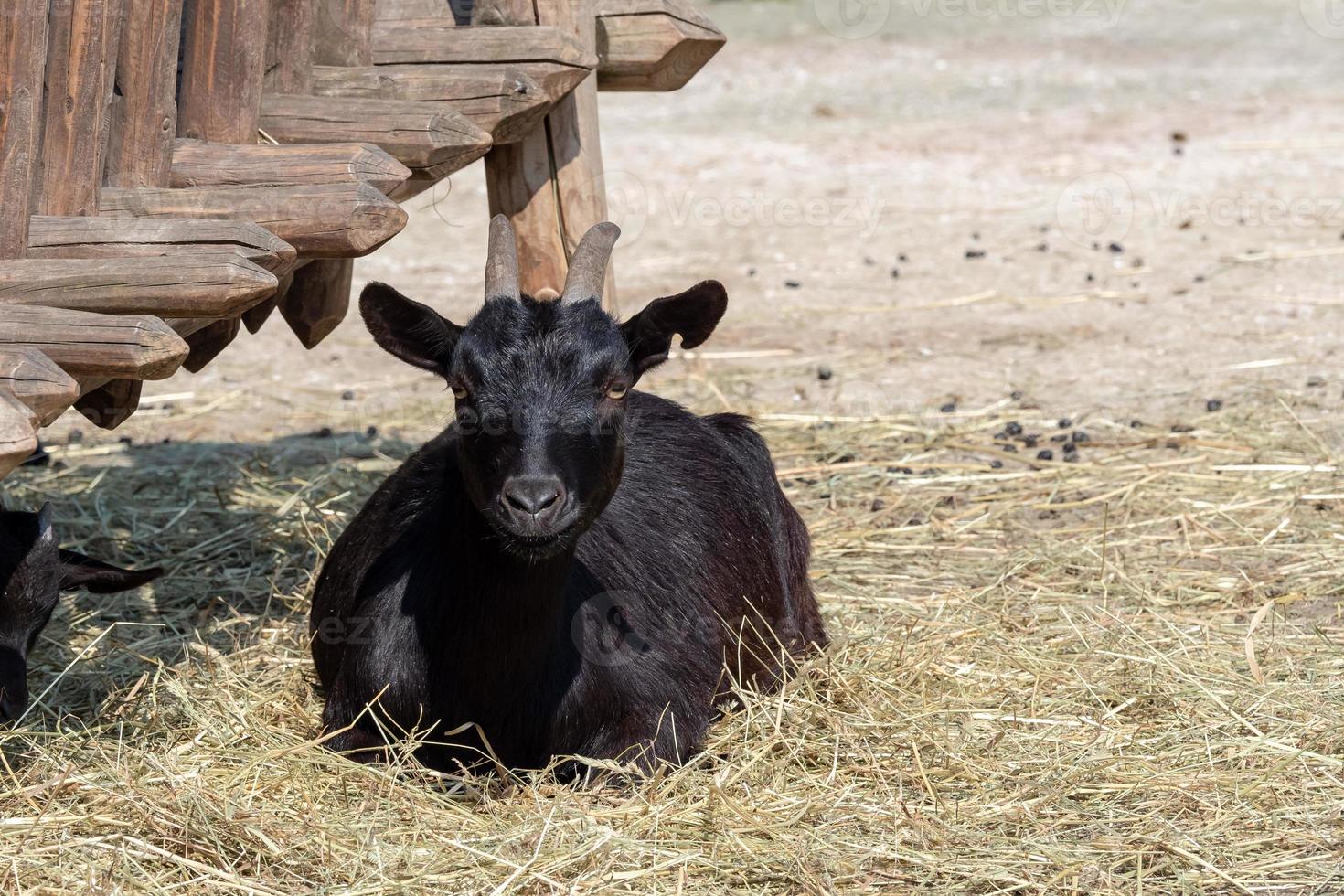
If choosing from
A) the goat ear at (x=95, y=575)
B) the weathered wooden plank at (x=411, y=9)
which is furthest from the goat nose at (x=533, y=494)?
the weathered wooden plank at (x=411, y=9)

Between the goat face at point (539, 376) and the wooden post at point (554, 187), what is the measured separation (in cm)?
121

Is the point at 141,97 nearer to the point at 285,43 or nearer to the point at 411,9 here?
the point at 285,43

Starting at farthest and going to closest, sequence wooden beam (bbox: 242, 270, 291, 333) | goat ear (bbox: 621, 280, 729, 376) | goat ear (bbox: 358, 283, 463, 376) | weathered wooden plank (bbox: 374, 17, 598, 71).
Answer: weathered wooden plank (bbox: 374, 17, 598, 71) < wooden beam (bbox: 242, 270, 291, 333) < goat ear (bbox: 621, 280, 729, 376) < goat ear (bbox: 358, 283, 463, 376)

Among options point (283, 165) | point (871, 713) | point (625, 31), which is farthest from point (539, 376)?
point (625, 31)

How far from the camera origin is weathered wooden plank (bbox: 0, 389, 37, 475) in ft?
11.9

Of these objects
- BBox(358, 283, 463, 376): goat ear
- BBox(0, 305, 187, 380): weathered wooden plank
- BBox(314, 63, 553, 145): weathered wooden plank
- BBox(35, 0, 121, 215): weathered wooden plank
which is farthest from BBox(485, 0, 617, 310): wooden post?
BBox(0, 305, 187, 380): weathered wooden plank

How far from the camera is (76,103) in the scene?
468 cm

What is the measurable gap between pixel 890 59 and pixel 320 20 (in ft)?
48.6

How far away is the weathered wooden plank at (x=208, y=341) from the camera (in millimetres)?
5457

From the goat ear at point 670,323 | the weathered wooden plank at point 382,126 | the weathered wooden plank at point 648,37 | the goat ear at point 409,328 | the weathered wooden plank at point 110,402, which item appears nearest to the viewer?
the goat ear at point 409,328

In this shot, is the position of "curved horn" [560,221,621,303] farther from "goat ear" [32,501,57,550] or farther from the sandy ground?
the sandy ground

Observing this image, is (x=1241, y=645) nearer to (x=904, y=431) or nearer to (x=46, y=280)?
(x=904, y=431)

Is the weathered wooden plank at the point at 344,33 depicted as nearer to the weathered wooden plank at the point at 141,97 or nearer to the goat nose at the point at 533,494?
the weathered wooden plank at the point at 141,97

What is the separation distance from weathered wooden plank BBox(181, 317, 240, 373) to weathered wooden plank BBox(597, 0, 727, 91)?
1.96 meters
